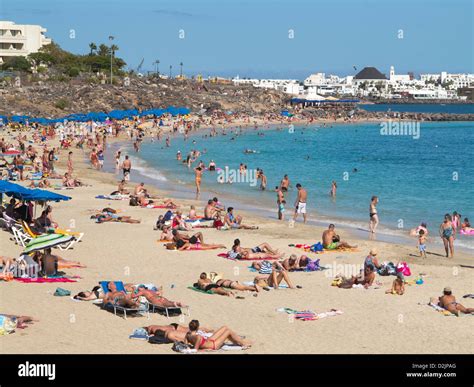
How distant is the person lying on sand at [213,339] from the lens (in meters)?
9.45

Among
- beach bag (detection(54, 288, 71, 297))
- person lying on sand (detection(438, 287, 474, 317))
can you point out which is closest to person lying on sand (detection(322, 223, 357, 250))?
person lying on sand (detection(438, 287, 474, 317))

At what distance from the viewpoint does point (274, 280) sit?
12758 mm

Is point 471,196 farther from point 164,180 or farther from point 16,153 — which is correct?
point 16,153

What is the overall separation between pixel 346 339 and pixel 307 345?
60cm

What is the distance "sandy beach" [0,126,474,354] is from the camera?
9.78m

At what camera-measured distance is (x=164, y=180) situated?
30.7m

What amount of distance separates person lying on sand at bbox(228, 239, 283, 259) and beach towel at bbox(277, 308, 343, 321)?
347cm

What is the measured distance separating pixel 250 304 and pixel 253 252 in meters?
3.37

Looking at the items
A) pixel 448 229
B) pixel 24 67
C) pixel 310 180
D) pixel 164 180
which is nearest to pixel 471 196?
pixel 310 180

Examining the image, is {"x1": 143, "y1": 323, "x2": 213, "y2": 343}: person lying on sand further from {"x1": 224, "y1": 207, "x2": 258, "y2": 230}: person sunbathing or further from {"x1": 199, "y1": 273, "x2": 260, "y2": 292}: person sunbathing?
{"x1": 224, "y1": 207, "x2": 258, "y2": 230}: person sunbathing

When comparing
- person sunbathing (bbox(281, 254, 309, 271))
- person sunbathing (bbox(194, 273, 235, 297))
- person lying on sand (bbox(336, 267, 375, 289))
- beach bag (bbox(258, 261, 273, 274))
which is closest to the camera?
person sunbathing (bbox(194, 273, 235, 297))

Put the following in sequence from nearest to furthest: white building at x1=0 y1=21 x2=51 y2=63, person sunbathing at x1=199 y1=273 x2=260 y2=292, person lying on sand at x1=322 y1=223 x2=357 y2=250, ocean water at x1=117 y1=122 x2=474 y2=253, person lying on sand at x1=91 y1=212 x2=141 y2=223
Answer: person sunbathing at x1=199 y1=273 x2=260 y2=292 → person lying on sand at x1=322 y1=223 x2=357 y2=250 → person lying on sand at x1=91 y1=212 x2=141 y2=223 → ocean water at x1=117 y1=122 x2=474 y2=253 → white building at x1=0 y1=21 x2=51 y2=63

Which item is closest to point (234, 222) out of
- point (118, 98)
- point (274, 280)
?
point (274, 280)

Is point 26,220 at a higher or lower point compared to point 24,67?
lower
